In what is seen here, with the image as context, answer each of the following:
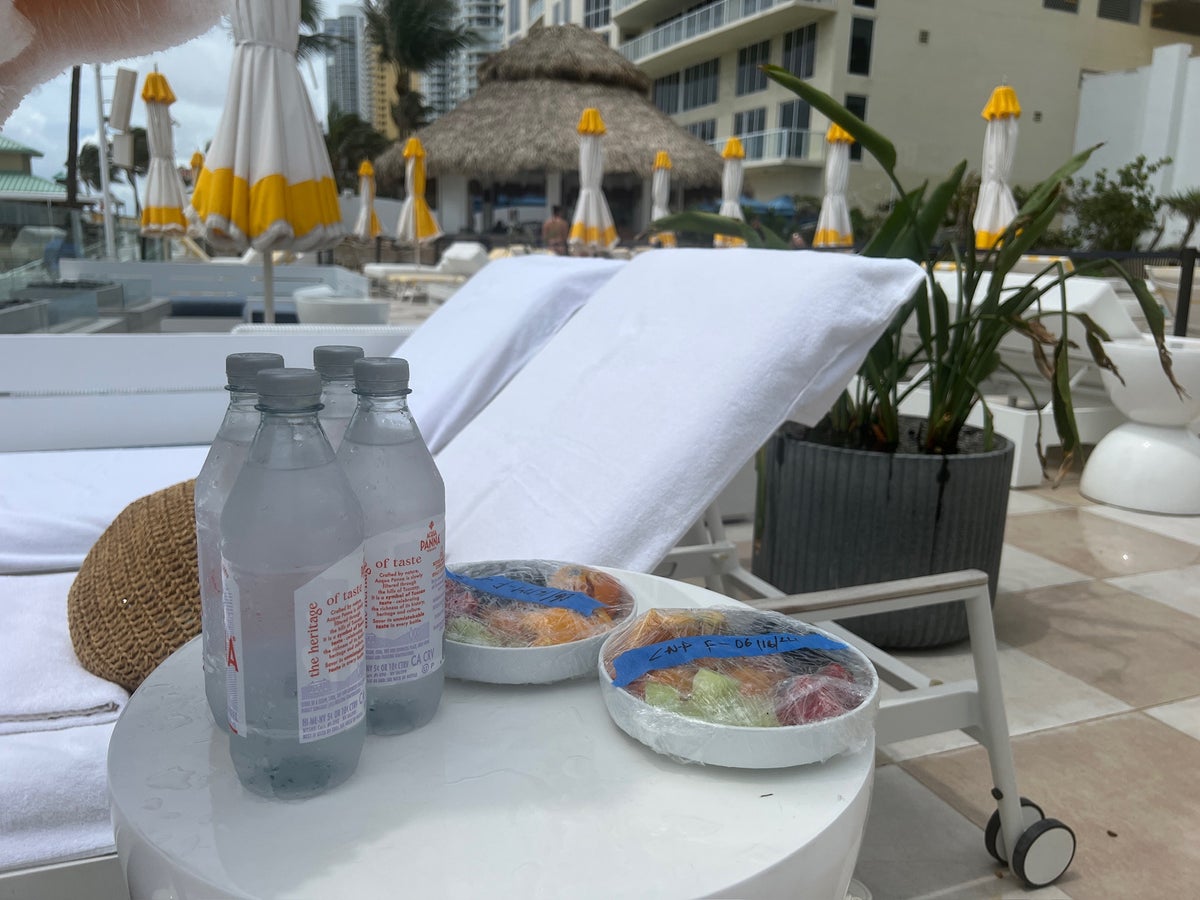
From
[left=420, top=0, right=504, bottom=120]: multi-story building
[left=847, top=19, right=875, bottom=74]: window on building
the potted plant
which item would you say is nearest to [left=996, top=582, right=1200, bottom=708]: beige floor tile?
the potted plant

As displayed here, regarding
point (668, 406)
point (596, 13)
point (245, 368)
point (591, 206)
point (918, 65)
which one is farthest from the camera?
point (596, 13)

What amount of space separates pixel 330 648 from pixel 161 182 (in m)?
8.84

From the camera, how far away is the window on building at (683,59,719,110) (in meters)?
23.7

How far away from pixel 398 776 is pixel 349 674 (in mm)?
106

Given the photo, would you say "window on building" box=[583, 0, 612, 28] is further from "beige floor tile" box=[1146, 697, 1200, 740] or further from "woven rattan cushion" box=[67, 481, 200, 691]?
"woven rattan cushion" box=[67, 481, 200, 691]

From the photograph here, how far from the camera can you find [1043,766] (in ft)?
5.76

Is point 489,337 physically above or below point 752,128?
below

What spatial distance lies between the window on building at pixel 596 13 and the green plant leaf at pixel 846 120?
29.6 meters

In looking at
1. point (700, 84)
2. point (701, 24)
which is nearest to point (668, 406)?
point (701, 24)

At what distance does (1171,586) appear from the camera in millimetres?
2779

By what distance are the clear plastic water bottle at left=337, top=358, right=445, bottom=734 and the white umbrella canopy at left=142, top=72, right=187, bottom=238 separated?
817cm

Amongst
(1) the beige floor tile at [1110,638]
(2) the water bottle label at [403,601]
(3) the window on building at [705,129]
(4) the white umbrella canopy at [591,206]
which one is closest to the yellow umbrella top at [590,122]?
(4) the white umbrella canopy at [591,206]

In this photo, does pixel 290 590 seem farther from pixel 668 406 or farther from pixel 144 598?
pixel 668 406

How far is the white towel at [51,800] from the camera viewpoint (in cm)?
94
